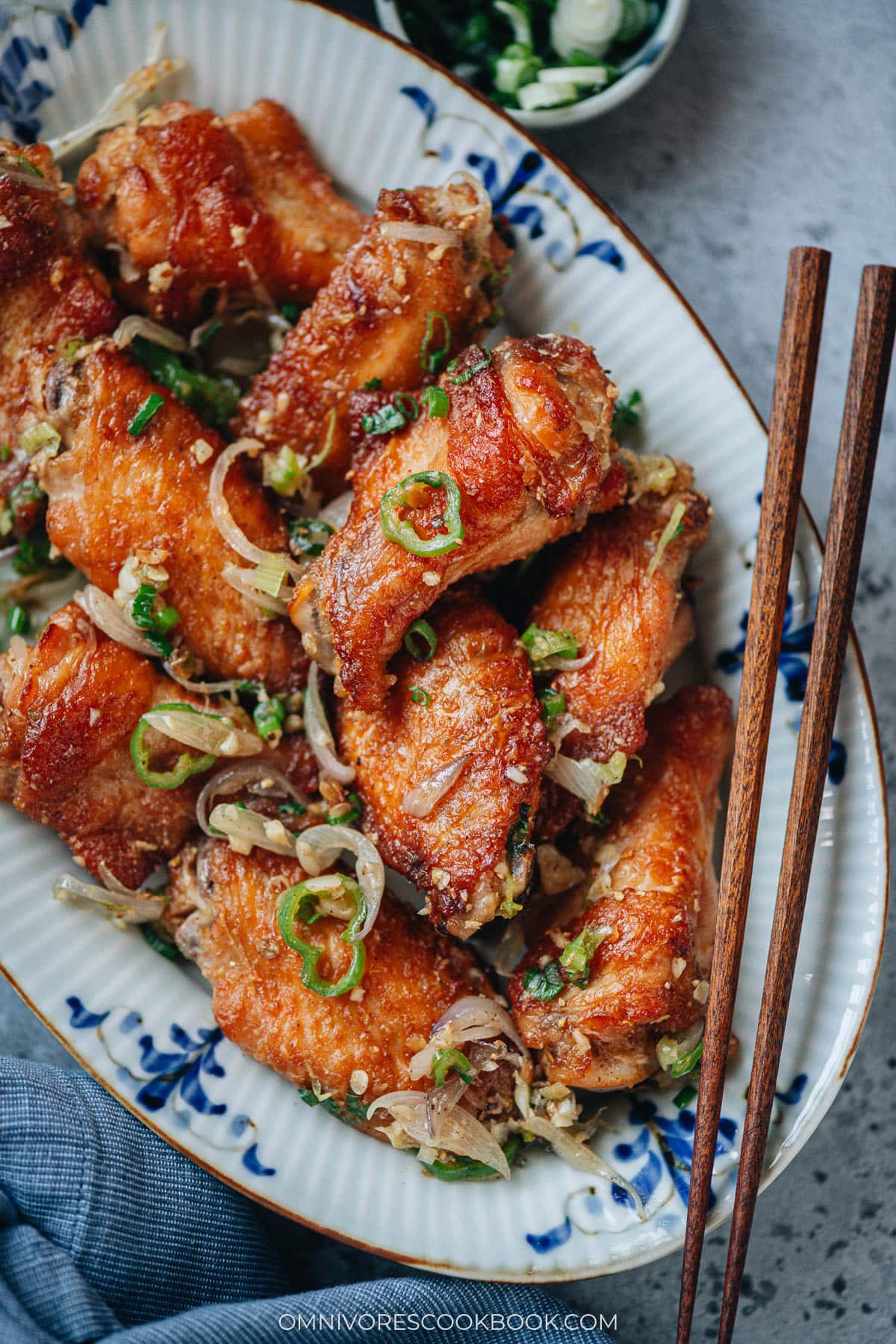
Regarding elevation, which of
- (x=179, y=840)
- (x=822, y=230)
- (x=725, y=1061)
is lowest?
(x=725, y=1061)

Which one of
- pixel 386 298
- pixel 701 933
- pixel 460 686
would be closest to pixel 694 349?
pixel 386 298

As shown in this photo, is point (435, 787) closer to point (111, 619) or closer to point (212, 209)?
point (111, 619)

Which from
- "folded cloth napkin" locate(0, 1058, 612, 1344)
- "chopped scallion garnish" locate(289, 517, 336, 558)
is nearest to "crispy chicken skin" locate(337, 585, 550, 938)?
"chopped scallion garnish" locate(289, 517, 336, 558)

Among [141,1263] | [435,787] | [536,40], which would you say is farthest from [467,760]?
[536,40]

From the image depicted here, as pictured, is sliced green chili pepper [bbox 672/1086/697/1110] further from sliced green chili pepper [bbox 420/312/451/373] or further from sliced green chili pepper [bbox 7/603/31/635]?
sliced green chili pepper [bbox 7/603/31/635]

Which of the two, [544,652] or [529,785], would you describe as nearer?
[529,785]

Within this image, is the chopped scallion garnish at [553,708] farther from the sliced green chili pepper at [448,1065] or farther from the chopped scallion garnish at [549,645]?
the sliced green chili pepper at [448,1065]

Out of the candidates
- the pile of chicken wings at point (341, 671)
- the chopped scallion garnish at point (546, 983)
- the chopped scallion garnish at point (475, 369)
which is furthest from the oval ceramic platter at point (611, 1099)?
the chopped scallion garnish at point (475, 369)

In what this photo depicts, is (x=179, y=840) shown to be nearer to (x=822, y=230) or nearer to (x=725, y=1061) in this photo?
(x=725, y=1061)

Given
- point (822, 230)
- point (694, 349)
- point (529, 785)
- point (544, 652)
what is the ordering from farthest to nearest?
point (822, 230) → point (694, 349) → point (544, 652) → point (529, 785)
